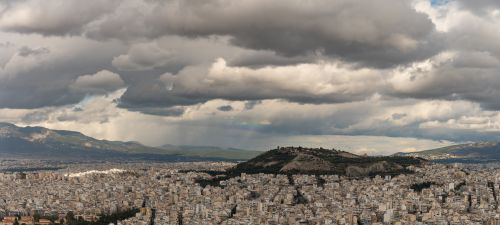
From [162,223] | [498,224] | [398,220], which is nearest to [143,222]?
[162,223]

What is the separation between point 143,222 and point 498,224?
359ft

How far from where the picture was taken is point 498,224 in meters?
192

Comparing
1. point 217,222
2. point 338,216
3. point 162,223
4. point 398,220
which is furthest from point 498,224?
point 162,223

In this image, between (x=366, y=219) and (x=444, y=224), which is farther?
(x=366, y=219)

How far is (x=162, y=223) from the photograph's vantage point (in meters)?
192

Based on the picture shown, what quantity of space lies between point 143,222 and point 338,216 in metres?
60.4

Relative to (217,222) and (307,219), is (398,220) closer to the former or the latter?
(307,219)

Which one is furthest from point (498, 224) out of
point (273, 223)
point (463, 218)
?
point (273, 223)

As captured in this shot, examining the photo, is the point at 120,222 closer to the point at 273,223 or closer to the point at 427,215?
the point at 273,223

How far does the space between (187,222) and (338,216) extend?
46847mm

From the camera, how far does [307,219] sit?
622ft

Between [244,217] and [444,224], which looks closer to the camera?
[444,224]

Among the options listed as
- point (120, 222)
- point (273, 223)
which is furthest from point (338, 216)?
point (120, 222)

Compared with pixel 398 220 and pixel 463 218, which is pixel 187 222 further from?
pixel 463 218
